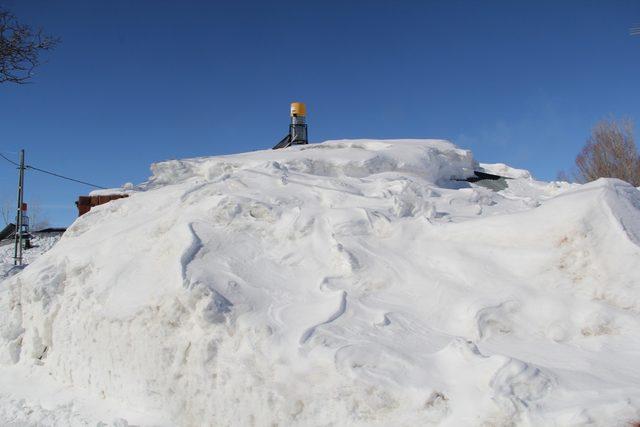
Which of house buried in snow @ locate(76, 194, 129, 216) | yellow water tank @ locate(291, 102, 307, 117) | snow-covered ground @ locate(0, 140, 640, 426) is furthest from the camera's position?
yellow water tank @ locate(291, 102, 307, 117)

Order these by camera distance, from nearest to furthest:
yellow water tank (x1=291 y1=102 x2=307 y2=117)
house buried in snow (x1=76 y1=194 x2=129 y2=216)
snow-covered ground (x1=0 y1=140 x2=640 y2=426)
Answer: snow-covered ground (x1=0 y1=140 x2=640 y2=426) → house buried in snow (x1=76 y1=194 x2=129 y2=216) → yellow water tank (x1=291 y1=102 x2=307 y2=117)

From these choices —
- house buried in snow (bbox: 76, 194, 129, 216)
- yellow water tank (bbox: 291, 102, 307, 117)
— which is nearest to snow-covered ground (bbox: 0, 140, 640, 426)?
house buried in snow (bbox: 76, 194, 129, 216)

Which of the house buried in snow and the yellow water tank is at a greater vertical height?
the yellow water tank

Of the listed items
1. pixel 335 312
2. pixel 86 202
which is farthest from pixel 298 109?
pixel 335 312

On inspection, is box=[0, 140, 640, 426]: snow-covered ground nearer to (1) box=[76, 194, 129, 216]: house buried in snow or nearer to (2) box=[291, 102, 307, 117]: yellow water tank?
(1) box=[76, 194, 129, 216]: house buried in snow

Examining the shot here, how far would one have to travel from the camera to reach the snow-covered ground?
9.68 feet

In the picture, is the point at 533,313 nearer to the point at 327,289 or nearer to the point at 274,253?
the point at 327,289

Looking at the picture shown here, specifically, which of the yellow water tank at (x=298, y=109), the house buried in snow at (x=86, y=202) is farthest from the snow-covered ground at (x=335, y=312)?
the yellow water tank at (x=298, y=109)

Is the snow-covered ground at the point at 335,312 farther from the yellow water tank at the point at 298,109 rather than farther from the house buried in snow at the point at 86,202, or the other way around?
the yellow water tank at the point at 298,109

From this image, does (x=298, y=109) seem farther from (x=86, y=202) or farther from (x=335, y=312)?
(x=335, y=312)

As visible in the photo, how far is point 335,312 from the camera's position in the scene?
3.73 metres

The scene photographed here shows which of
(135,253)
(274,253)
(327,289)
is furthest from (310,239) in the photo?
(135,253)

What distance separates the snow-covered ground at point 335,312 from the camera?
2.95 m

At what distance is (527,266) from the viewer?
12.6 feet
